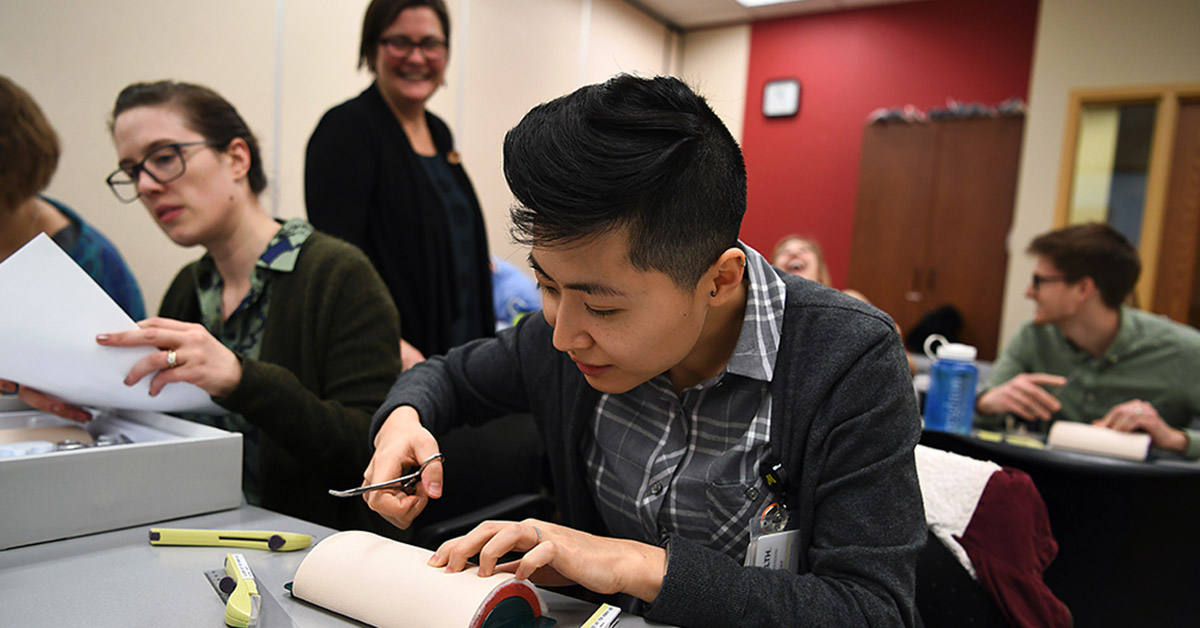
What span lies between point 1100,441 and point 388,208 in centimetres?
182

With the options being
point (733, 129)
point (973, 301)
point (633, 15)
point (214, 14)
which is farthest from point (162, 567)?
point (633, 15)

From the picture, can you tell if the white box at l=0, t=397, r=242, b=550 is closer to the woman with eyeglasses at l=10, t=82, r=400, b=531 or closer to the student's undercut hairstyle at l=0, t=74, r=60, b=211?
the woman with eyeglasses at l=10, t=82, r=400, b=531

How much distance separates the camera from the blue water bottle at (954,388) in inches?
78.5

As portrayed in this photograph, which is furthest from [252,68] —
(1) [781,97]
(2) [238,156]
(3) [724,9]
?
(1) [781,97]

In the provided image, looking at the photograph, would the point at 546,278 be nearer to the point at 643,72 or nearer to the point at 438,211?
the point at 643,72

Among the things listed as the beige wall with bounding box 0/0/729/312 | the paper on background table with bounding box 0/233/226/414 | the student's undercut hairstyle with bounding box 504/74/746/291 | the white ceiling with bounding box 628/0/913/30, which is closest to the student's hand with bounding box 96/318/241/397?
the paper on background table with bounding box 0/233/226/414

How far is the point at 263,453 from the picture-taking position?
1.33 m

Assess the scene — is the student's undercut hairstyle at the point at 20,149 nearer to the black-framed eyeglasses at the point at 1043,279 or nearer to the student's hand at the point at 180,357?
the student's hand at the point at 180,357

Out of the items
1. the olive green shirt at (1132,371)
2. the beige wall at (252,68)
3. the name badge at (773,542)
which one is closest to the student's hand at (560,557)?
the name badge at (773,542)

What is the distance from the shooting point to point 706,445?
963 mm

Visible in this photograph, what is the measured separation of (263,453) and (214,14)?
94.5 inches

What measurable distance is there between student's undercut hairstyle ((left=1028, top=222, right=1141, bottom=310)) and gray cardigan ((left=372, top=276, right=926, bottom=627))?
177 centimetres

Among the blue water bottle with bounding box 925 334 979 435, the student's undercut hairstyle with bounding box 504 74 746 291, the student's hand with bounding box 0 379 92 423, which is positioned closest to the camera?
the student's undercut hairstyle with bounding box 504 74 746 291

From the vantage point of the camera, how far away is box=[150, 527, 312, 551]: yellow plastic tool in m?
0.87
